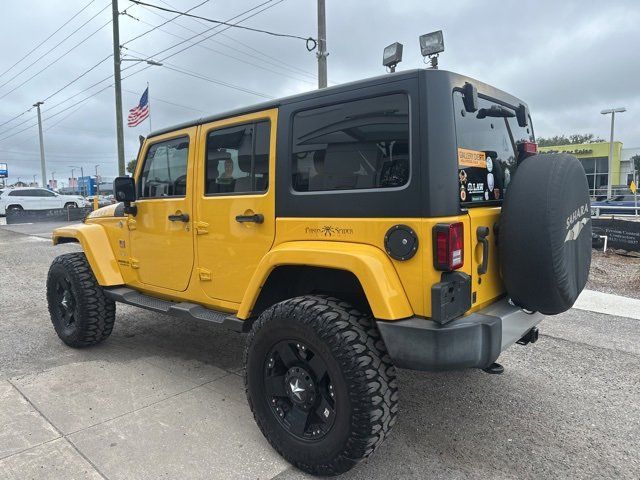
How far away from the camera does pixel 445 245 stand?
2295 millimetres

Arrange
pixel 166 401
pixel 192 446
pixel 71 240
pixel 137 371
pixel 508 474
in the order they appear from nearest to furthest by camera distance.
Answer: pixel 508 474 < pixel 192 446 < pixel 166 401 < pixel 137 371 < pixel 71 240

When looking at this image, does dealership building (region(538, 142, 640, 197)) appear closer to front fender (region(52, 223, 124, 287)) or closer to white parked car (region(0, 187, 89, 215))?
white parked car (region(0, 187, 89, 215))

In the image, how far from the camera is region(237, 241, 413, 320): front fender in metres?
2.35

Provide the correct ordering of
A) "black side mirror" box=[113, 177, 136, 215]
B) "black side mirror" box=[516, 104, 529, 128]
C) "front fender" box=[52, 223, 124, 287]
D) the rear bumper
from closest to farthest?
the rear bumper
"black side mirror" box=[516, 104, 529, 128]
"black side mirror" box=[113, 177, 136, 215]
"front fender" box=[52, 223, 124, 287]

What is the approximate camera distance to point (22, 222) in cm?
2130

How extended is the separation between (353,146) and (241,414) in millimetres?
1966

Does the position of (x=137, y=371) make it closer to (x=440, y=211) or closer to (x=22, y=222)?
(x=440, y=211)

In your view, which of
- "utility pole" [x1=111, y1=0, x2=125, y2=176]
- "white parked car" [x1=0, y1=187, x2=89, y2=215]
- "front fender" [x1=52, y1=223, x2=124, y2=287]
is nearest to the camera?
"front fender" [x1=52, y1=223, x2=124, y2=287]

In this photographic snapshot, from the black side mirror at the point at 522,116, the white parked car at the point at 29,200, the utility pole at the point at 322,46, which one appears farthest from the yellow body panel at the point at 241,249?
the white parked car at the point at 29,200

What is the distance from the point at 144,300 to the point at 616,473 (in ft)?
11.6

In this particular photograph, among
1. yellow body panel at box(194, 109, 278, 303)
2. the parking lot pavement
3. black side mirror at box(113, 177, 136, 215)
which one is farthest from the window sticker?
black side mirror at box(113, 177, 136, 215)

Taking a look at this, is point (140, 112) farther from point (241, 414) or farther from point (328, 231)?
point (328, 231)

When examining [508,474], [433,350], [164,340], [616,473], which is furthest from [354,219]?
[164,340]

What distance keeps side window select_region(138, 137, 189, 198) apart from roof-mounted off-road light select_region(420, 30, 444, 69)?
6.35 ft
